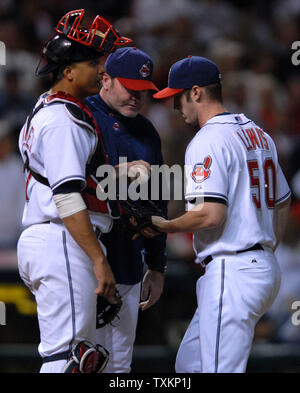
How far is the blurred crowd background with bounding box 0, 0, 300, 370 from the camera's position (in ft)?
20.5

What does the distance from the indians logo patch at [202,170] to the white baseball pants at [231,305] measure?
39 centimetres

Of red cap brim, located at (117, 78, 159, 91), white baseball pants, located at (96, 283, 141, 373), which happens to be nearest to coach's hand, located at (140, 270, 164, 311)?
white baseball pants, located at (96, 283, 141, 373)

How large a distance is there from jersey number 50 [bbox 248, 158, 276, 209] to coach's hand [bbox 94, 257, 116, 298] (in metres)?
0.81

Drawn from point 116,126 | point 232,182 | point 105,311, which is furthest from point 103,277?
point 116,126

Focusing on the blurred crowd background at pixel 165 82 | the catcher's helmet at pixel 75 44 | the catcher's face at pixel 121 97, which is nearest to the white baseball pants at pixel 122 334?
the catcher's face at pixel 121 97

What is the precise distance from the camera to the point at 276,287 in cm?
359

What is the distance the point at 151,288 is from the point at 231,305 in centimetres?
80

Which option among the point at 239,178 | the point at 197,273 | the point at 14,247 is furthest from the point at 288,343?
the point at 239,178

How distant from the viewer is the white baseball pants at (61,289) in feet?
10.6

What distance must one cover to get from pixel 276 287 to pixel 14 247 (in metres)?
3.22

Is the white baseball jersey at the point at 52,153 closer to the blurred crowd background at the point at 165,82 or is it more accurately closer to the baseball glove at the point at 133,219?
the baseball glove at the point at 133,219

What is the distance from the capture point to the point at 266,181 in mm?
3611

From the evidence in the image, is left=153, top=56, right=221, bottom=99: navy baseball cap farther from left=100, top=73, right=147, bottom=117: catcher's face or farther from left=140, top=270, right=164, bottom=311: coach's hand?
left=140, top=270, right=164, bottom=311: coach's hand

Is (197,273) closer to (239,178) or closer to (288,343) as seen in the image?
(288,343)
